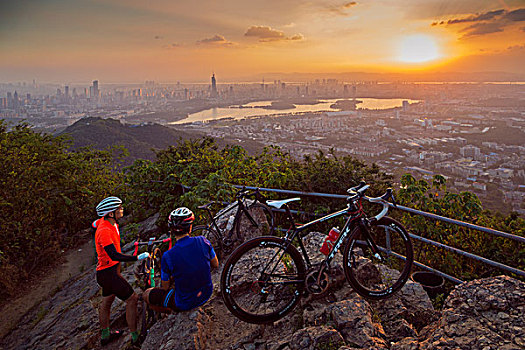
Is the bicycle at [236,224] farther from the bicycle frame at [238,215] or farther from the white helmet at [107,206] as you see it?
the white helmet at [107,206]

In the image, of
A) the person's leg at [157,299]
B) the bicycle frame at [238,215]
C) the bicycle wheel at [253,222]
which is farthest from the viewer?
the bicycle wheel at [253,222]

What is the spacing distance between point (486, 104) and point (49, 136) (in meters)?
35.8

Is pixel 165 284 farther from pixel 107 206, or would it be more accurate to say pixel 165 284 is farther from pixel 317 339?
pixel 317 339

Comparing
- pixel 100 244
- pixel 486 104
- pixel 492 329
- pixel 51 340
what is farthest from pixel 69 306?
pixel 486 104

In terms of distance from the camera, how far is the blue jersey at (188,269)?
3.20m

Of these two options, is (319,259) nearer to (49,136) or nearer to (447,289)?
(447,289)

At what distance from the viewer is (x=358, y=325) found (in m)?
2.97

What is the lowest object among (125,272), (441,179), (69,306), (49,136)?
(69,306)

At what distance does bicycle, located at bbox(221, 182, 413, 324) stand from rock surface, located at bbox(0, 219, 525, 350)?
0.56 ft

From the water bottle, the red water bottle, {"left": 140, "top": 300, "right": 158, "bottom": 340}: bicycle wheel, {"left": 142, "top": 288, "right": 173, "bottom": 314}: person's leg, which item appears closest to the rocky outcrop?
the red water bottle

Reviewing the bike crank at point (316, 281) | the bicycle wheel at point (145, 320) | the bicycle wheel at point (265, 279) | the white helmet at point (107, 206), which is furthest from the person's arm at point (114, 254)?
the bike crank at point (316, 281)

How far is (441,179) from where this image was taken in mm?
5340

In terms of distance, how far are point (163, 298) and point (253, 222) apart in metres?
2.08

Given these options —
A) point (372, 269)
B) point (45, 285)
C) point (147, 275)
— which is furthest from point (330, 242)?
point (45, 285)
